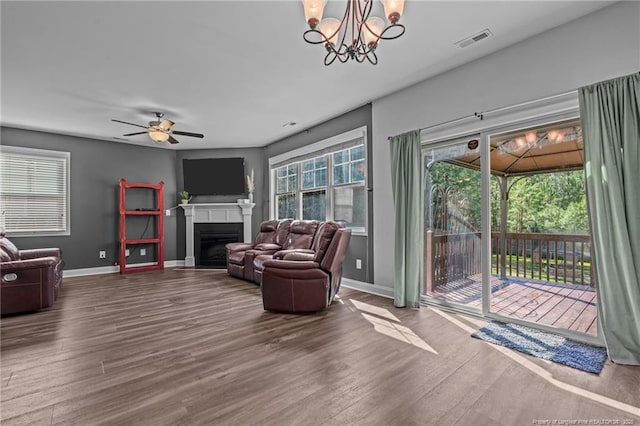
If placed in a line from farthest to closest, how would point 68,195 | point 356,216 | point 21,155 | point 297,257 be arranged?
point 68,195 → point 21,155 → point 356,216 → point 297,257

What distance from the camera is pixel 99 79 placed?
138 inches

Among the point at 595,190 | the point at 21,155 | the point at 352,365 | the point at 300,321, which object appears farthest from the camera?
the point at 21,155

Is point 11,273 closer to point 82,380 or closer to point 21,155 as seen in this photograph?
point 82,380

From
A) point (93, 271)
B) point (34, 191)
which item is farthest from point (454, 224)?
point (34, 191)

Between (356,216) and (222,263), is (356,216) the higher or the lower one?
the higher one

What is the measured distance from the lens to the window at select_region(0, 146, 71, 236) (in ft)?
17.3

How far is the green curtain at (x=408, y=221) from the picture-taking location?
3602mm

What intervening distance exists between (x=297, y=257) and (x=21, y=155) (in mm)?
5521

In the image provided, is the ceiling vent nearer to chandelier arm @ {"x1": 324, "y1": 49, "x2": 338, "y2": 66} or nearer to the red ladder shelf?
chandelier arm @ {"x1": 324, "y1": 49, "x2": 338, "y2": 66}

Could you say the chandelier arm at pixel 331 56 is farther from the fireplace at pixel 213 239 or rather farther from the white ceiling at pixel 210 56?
the fireplace at pixel 213 239

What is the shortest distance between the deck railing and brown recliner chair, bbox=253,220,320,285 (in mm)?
1841

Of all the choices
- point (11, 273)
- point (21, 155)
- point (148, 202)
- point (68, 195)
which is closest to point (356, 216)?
point (11, 273)

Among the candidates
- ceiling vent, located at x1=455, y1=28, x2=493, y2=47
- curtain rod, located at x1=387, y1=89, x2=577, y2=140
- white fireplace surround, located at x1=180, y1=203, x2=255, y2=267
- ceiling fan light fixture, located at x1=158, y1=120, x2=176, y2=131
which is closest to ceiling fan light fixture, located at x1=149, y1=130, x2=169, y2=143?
ceiling fan light fixture, located at x1=158, y1=120, x2=176, y2=131

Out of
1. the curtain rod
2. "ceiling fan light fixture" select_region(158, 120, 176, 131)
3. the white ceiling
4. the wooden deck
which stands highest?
the white ceiling
